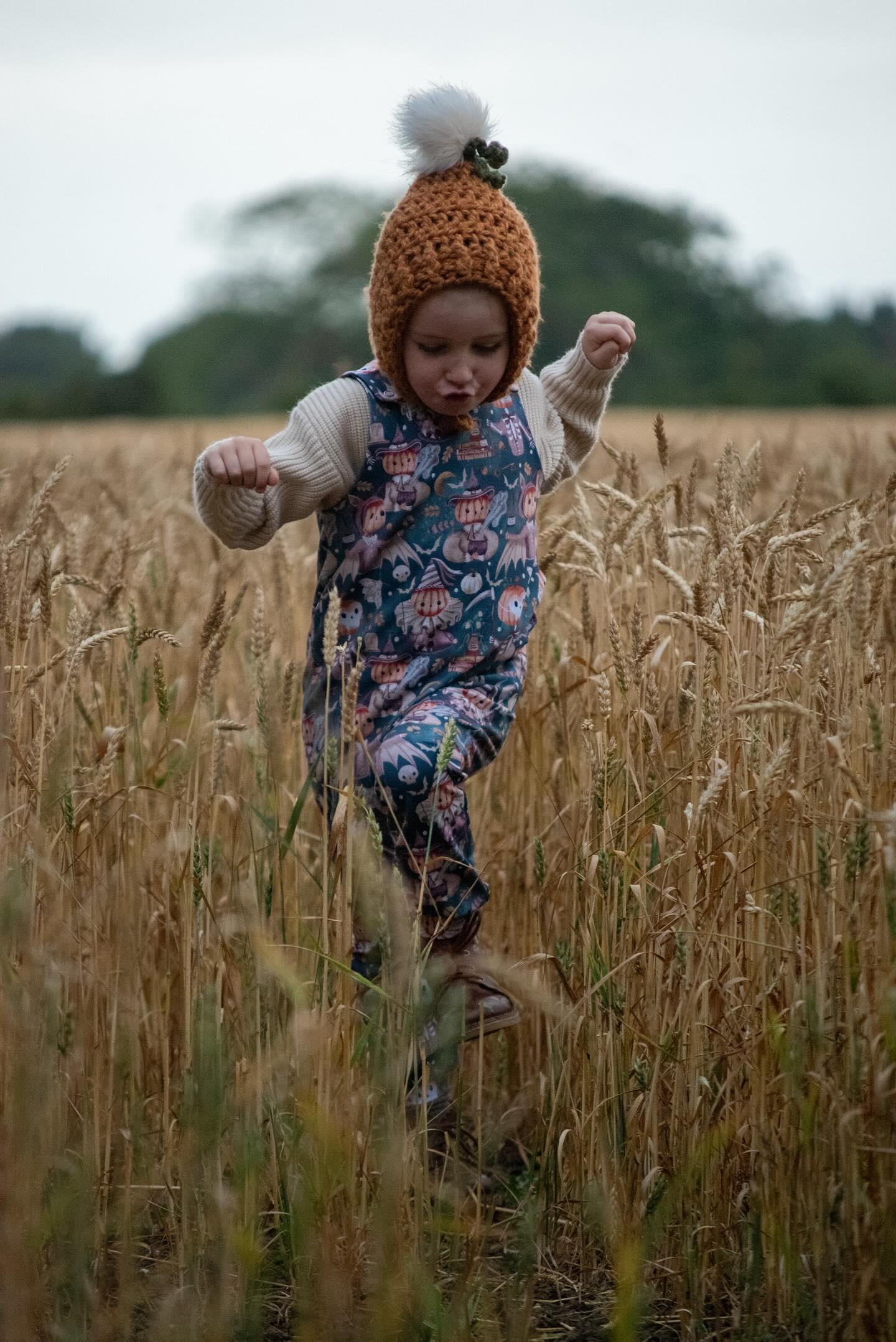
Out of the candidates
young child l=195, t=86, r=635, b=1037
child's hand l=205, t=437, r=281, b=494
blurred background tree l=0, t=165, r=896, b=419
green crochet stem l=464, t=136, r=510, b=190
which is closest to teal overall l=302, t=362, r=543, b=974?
young child l=195, t=86, r=635, b=1037

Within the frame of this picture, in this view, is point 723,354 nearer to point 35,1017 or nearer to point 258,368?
point 258,368

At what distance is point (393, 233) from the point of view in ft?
7.34

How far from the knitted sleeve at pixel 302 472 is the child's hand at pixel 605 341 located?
0.45 m

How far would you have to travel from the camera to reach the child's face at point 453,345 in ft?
7.06

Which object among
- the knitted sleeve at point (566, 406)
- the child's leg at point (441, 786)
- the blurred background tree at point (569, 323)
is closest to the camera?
the child's leg at point (441, 786)

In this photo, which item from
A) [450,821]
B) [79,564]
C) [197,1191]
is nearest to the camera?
[197,1191]

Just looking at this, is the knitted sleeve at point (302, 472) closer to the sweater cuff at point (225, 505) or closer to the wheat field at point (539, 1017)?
the sweater cuff at point (225, 505)

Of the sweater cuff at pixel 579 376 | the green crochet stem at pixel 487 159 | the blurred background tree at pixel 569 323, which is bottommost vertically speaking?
the sweater cuff at pixel 579 376

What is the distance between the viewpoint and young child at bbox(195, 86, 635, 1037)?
7.09 feet

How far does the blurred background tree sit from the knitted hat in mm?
31617

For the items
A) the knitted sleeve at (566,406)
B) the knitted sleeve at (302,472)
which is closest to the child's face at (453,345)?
the knitted sleeve at (302,472)

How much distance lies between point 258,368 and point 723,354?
1451 centimetres

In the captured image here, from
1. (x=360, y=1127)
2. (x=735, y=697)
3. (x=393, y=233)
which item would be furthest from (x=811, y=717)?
(x=393, y=233)

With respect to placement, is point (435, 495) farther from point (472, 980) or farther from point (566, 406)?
point (472, 980)
